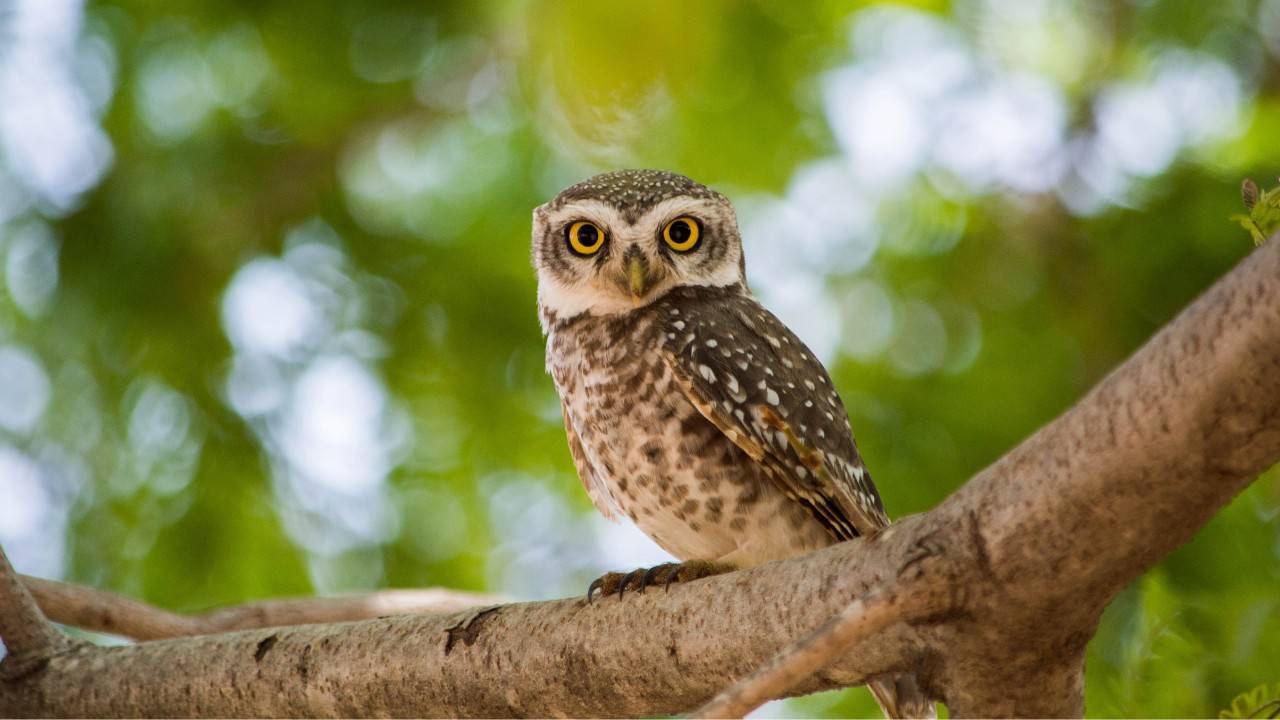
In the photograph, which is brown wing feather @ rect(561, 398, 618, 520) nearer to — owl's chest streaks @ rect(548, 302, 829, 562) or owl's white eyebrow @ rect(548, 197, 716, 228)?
owl's chest streaks @ rect(548, 302, 829, 562)

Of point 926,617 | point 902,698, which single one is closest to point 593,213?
point 902,698

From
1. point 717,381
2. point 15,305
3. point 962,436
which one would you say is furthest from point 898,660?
point 15,305

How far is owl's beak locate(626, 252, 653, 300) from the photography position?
334 cm

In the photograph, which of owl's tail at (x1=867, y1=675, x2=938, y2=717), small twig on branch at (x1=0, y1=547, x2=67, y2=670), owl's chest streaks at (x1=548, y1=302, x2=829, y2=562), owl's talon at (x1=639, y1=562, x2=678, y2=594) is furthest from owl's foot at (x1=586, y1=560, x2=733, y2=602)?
small twig on branch at (x1=0, y1=547, x2=67, y2=670)

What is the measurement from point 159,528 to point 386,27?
1.89 meters

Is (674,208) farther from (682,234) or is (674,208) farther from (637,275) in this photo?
(637,275)

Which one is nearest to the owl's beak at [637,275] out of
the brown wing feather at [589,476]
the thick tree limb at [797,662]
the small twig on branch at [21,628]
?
the brown wing feather at [589,476]

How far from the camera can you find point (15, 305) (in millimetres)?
4699

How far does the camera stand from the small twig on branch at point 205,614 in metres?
3.31

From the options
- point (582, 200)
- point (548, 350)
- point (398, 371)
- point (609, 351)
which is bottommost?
point (609, 351)

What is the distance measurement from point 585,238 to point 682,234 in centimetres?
27

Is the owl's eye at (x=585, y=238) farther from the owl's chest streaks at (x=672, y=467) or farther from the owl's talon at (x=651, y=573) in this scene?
Result: the owl's talon at (x=651, y=573)

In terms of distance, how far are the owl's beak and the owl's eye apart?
15 cm

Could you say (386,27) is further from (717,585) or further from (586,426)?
(717,585)
